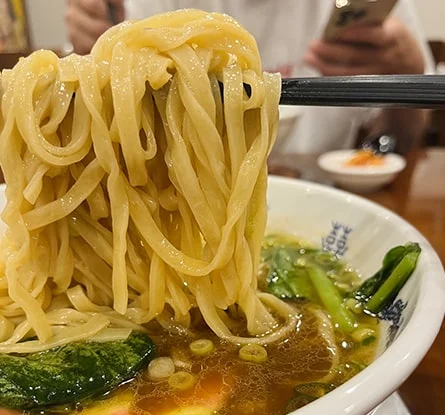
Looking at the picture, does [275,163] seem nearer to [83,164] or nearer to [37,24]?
[83,164]

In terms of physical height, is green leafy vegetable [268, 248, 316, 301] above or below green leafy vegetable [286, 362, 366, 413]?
below

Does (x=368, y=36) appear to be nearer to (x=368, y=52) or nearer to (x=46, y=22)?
(x=368, y=52)

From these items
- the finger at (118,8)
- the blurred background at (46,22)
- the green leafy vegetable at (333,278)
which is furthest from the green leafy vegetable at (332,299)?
the blurred background at (46,22)

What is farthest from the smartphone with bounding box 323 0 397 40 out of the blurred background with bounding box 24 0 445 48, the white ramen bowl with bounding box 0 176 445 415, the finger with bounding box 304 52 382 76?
the blurred background with bounding box 24 0 445 48

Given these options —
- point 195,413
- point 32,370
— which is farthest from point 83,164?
point 195,413

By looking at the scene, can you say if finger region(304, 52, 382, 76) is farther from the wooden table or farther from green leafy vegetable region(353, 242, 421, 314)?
green leafy vegetable region(353, 242, 421, 314)
